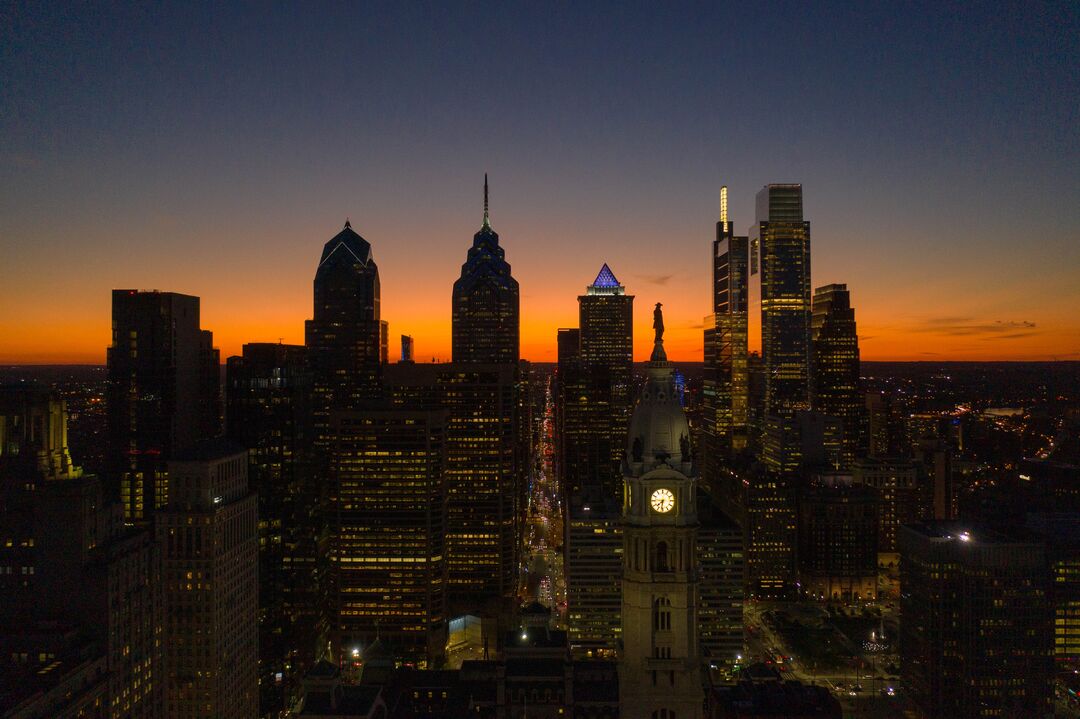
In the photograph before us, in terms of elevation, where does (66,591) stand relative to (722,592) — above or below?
above

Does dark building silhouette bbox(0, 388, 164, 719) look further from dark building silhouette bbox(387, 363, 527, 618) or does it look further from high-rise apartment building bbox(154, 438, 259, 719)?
dark building silhouette bbox(387, 363, 527, 618)

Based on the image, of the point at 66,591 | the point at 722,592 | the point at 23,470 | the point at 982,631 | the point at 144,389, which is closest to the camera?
the point at 66,591

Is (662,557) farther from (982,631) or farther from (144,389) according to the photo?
(144,389)

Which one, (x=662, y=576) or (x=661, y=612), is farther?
(x=661, y=612)

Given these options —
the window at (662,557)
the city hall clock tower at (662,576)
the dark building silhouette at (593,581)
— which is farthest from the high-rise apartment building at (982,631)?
the window at (662,557)

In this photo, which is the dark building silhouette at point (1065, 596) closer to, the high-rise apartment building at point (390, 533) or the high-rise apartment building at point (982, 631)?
the high-rise apartment building at point (982, 631)

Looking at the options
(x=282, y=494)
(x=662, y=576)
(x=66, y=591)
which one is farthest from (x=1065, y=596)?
(x=66, y=591)
